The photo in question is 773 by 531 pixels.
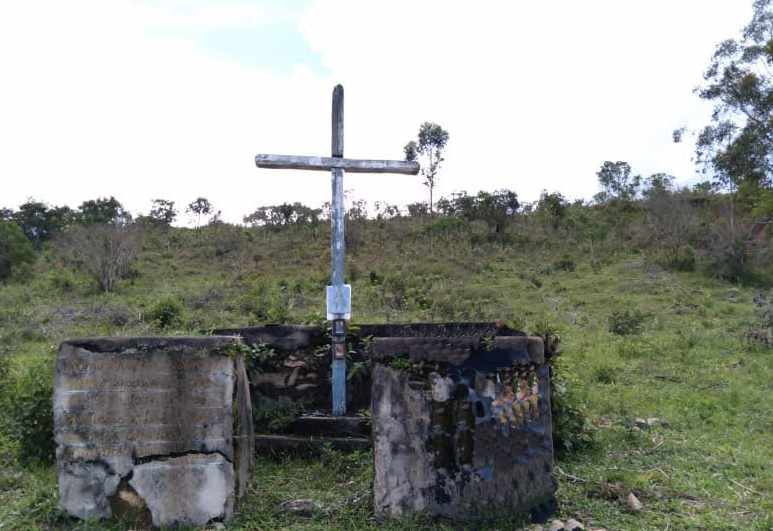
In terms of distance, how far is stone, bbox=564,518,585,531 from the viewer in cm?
374

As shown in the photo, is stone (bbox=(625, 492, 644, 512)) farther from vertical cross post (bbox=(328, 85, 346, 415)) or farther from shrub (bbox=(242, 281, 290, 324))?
shrub (bbox=(242, 281, 290, 324))

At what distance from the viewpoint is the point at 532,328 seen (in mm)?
6633

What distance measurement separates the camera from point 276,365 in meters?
5.69

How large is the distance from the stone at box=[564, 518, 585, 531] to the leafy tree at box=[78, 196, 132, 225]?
70.2ft

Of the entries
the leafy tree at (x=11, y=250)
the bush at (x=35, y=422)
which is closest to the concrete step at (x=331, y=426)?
the bush at (x=35, y=422)

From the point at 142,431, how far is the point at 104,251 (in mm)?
15364

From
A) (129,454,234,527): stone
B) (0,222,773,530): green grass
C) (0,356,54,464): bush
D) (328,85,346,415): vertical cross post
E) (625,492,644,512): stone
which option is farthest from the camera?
(328,85,346,415): vertical cross post

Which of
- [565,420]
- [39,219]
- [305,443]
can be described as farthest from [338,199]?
[39,219]

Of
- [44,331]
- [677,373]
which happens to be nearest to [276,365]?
[677,373]

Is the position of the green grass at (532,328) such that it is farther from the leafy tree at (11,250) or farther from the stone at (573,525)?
the leafy tree at (11,250)

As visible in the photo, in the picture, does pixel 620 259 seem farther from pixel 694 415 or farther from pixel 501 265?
pixel 694 415

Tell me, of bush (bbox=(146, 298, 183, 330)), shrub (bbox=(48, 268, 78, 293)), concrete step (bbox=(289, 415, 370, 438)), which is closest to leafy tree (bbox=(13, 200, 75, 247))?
shrub (bbox=(48, 268, 78, 293))

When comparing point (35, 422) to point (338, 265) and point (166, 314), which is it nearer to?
point (338, 265)

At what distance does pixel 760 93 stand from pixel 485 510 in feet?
49.6
